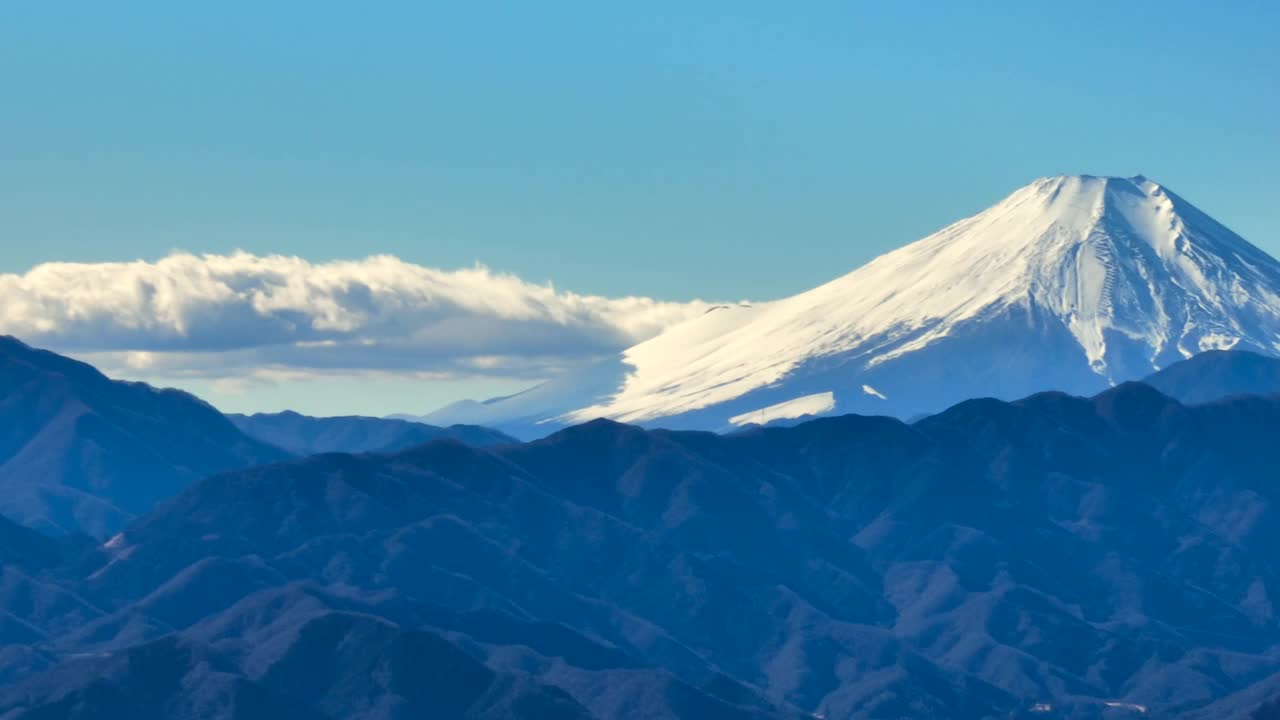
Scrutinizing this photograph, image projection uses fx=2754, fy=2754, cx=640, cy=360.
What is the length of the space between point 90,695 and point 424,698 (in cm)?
2136

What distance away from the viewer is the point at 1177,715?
199250 millimetres

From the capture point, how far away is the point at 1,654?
19625cm

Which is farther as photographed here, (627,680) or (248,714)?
(627,680)

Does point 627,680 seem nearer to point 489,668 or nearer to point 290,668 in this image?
point 489,668

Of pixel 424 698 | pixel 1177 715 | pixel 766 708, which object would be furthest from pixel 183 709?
pixel 1177 715

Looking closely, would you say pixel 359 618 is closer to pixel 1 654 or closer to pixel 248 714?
pixel 248 714

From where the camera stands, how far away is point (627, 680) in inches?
7431

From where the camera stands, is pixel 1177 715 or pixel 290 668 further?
pixel 1177 715

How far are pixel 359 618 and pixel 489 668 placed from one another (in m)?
10.2

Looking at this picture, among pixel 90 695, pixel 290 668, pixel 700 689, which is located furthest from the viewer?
pixel 700 689

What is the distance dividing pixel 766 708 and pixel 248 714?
42083 mm

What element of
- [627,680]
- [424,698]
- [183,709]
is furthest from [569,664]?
[183,709]

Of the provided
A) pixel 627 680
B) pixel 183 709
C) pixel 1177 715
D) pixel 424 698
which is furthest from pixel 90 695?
pixel 1177 715

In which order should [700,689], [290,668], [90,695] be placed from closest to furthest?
1. [90,695]
2. [290,668]
3. [700,689]
